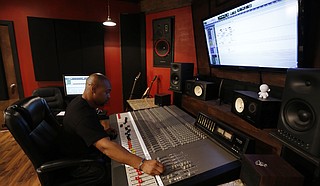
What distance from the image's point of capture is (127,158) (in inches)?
37.4

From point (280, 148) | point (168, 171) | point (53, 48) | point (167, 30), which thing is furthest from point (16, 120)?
point (53, 48)

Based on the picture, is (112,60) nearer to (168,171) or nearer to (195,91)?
(195,91)

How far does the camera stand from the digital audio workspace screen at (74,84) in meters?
3.00

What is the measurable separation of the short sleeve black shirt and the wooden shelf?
0.88 metres

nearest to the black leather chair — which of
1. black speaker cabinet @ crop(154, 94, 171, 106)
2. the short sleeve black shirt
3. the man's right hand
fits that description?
the short sleeve black shirt

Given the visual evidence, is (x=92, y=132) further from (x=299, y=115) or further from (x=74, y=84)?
(x=74, y=84)

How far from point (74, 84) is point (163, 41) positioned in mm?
1734

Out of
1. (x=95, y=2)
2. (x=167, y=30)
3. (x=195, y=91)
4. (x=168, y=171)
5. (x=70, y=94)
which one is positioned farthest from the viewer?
(x=95, y=2)

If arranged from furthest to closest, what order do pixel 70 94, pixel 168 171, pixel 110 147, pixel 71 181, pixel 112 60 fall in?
pixel 112 60, pixel 70 94, pixel 71 181, pixel 110 147, pixel 168 171

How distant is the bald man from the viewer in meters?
0.94

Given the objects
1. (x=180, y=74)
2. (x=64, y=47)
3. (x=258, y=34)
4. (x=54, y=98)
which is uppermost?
(x=64, y=47)

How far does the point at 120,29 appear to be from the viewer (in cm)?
342

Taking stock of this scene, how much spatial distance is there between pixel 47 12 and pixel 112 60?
140cm

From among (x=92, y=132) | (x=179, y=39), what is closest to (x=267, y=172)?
(x=92, y=132)
